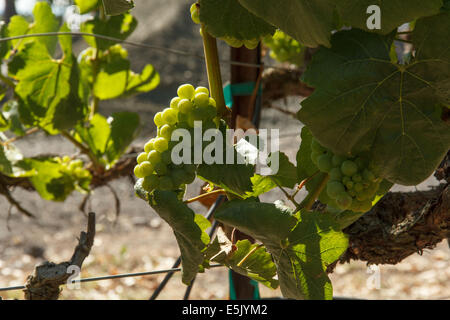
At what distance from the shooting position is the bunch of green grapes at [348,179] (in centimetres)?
47

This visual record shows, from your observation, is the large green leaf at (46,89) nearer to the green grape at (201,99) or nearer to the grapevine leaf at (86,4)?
the grapevine leaf at (86,4)

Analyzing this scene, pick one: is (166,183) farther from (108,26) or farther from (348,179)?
(108,26)

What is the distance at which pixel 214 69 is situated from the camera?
1.67ft

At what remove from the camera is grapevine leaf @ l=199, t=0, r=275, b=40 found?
0.47 meters

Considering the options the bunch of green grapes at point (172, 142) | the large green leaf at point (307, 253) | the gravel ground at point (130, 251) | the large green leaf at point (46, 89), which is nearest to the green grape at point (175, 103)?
the bunch of green grapes at point (172, 142)

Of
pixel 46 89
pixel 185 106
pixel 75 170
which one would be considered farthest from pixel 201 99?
pixel 75 170

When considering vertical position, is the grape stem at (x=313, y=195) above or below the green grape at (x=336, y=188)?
above

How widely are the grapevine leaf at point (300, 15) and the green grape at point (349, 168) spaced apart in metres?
0.12

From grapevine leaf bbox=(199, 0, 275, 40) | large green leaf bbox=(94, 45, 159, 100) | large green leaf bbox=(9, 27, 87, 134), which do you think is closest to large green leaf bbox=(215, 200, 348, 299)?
grapevine leaf bbox=(199, 0, 275, 40)

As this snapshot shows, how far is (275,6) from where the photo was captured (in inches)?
16.5

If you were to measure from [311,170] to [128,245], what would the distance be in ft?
9.17

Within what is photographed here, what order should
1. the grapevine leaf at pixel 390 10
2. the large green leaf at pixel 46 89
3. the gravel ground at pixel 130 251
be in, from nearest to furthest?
the grapevine leaf at pixel 390 10 → the large green leaf at pixel 46 89 → the gravel ground at pixel 130 251

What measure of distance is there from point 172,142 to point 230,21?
0.43 ft

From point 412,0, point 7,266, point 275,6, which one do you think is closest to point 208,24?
point 275,6
